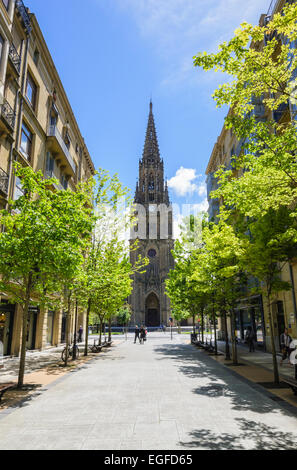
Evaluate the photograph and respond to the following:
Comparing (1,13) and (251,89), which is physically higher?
(1,13)

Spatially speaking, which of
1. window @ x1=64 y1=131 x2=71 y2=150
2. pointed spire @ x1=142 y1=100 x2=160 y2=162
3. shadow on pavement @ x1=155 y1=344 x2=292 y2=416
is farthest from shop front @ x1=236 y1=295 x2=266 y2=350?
pointed spire @ x1=142 y1=100 x2=160 y2=162

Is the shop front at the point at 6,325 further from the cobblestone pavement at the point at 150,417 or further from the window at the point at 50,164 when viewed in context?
the window at the point at 50,164

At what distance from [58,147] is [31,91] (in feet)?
13.8

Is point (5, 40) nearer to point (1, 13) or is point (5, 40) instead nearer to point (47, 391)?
point (1, 13)

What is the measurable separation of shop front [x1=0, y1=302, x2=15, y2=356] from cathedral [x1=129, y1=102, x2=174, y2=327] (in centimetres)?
5171

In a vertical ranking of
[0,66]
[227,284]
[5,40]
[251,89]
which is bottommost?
[227,284]

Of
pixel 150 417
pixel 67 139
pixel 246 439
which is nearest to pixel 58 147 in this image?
pixel 67 139

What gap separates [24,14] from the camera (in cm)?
1852

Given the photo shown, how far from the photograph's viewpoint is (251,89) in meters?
8.98

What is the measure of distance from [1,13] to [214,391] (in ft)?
60.2

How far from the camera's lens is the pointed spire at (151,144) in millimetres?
85925

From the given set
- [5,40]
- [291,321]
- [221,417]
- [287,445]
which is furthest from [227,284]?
[5,40]

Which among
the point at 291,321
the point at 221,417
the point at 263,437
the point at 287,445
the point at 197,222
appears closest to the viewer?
the point at 287,445
